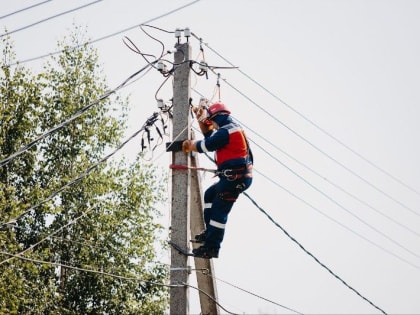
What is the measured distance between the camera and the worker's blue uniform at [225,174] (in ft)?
23.1

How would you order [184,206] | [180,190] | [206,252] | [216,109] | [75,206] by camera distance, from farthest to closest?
1. [75,206]
2. [216,109]
3. [206,252]
4. [180,190]
5. [184,206]

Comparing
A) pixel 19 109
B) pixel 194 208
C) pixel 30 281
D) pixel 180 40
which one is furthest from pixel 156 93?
pixel 19 109

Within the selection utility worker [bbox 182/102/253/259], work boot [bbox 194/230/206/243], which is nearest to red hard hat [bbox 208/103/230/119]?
utility worker [bbox 182/102/253/259]

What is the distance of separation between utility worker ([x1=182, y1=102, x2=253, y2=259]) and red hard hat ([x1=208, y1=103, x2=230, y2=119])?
0.32 ft

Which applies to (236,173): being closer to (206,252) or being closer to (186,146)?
(186,146)

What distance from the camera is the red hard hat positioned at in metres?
7.41

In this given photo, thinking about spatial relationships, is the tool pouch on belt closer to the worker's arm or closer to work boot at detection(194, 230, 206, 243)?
the worker's arm

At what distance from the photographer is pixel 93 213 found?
706 inches

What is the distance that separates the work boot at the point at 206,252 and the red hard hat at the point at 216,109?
5.81 feet

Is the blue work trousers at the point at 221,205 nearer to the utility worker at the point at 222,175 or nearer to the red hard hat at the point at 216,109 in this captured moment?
the utility worker at the point at 222,175

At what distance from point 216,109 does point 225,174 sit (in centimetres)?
93

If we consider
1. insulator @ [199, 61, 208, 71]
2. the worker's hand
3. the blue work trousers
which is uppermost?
insulator @ [199, 61, 208, 71]

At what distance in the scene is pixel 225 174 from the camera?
279 inches

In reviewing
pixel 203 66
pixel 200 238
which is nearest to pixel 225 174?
pixel 200 238
